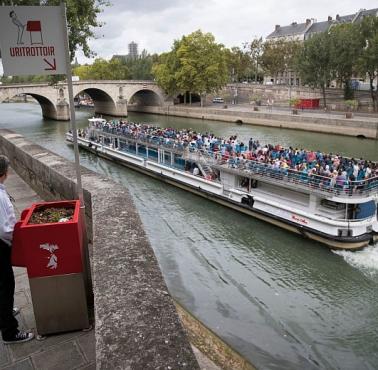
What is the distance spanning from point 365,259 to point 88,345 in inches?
486

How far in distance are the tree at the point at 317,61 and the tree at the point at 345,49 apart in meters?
0.85

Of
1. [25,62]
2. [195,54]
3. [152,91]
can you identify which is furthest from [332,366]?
[152,91]

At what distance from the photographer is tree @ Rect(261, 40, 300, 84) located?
74375mm

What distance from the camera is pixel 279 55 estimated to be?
2936 inches

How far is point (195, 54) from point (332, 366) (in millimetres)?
57626

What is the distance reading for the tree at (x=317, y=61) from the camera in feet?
161

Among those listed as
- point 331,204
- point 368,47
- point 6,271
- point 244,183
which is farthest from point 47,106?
point 6,271

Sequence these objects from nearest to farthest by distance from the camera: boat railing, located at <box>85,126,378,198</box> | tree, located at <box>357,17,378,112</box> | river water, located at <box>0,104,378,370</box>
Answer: river water, located at <box>0,104,378,370</box>
boat railing, located at <box>85,126,378,198</box>
tree, located at <box>357,17,378,112</box>

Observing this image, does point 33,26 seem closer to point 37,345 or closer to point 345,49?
point 37,345

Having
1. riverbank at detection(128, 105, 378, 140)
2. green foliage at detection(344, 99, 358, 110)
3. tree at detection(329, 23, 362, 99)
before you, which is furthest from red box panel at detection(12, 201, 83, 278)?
green foliage at detection(344, 99, 358, 110)

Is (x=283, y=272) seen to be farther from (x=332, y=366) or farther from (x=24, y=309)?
(x=24, y=309)

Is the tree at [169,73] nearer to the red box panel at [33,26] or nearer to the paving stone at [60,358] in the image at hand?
the red box panel at [33,26]

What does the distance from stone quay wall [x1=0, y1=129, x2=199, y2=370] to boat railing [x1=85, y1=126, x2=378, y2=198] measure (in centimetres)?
1063

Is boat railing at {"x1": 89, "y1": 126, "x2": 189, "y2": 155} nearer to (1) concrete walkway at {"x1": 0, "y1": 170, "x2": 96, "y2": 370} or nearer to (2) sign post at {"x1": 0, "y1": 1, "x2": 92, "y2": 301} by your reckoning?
(2) sign post at {"x1": 0, "y1": 1, "x2": 92, "y2": 301}
